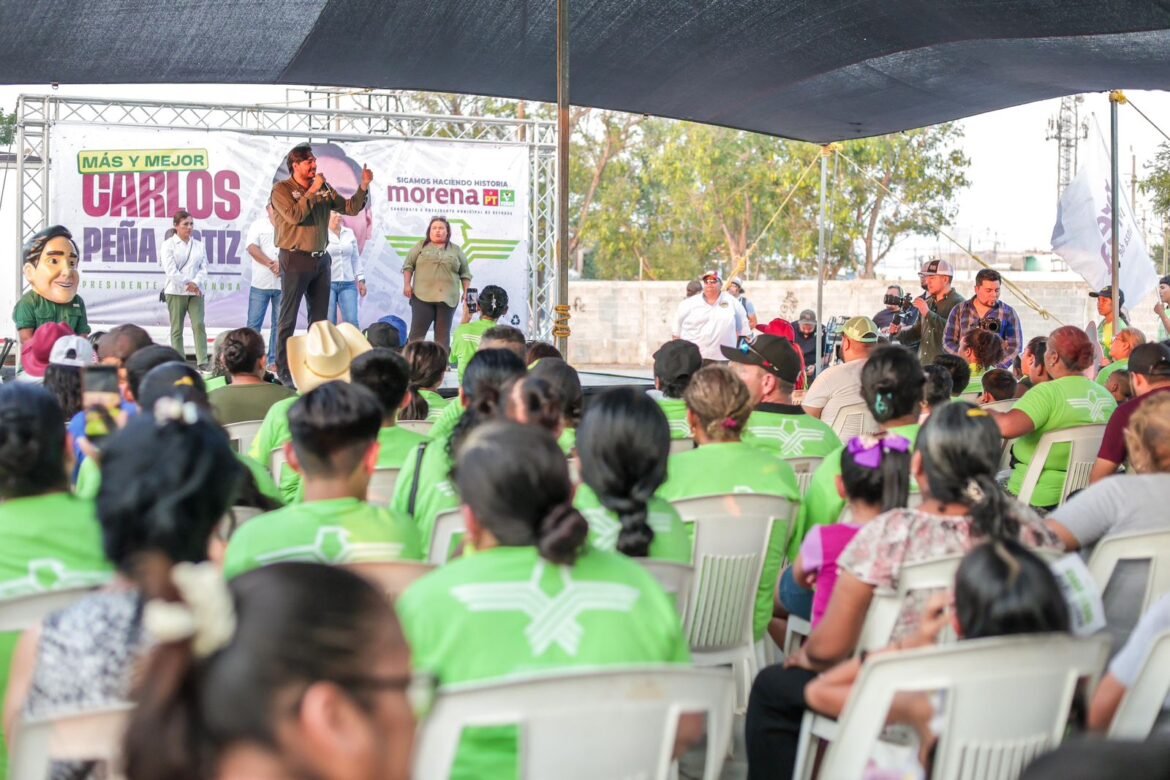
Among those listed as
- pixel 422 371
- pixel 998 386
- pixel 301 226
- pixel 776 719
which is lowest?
Result: pixel 776 719

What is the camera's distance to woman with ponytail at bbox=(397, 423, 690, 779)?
6.03ft

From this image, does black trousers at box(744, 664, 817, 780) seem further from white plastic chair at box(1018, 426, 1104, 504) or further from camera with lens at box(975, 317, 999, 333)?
camera with lens at box(975, 317, 999, 333)

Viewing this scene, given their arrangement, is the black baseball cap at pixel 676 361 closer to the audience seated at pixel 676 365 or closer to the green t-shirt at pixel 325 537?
the audience seated at pixel 676 365

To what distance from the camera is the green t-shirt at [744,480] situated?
330cm

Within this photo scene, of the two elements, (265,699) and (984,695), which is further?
(984,695)

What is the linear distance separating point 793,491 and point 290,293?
18.2 ft

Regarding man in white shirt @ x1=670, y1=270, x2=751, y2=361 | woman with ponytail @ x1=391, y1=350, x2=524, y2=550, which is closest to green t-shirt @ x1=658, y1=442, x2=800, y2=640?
woman with ponytail @ x1=391, y1=350, x2=524, y2=550

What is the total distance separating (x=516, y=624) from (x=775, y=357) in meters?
3.32

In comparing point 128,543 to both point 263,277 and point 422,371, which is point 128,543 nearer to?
point 422,371

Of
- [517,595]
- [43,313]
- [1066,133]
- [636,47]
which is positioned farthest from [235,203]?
[1066,133]

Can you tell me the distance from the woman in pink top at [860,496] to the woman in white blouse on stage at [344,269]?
899 centimetres

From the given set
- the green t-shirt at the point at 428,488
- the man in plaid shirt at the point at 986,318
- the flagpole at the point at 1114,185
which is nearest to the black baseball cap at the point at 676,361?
the green t-shirt at the point at 428,488

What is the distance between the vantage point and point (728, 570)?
3.22 m

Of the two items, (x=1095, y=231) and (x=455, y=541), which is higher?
(x=1095, y=231)
